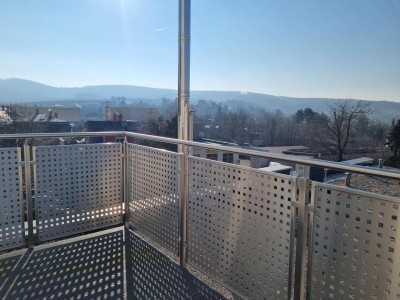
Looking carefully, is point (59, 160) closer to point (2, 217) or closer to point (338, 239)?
point (2, 217)

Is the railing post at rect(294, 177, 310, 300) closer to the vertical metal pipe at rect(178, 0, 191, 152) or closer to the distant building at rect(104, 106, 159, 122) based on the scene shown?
the vertical metal pipe at rect(178, 0, 191, 152)

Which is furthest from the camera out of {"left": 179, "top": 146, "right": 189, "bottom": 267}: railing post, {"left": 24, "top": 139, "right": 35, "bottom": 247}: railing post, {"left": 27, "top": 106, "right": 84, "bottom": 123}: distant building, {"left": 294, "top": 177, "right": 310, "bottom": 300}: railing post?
{"left": 27, "top": 106, "right": 84, "bottom": 123}: distant building

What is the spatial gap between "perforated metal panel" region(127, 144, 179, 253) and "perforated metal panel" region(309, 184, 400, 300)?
118 cm

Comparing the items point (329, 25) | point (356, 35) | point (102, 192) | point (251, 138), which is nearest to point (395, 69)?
point (356, 35)

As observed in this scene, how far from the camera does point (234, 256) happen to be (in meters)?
1.85

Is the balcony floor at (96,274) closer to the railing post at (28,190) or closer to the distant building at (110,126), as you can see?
the railing post at (28,190)

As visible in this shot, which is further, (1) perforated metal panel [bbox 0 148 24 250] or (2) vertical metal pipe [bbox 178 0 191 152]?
(2) vertical metal pipe [bbox 178 0 191 152]

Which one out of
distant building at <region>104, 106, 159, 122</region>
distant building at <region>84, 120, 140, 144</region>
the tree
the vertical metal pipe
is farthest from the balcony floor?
distant building at <region>104, 106, 159, 122</region>

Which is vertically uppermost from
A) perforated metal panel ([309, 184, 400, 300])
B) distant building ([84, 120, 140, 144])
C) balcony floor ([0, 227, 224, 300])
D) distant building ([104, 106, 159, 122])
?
distant building ([104, 106, 159, 122])

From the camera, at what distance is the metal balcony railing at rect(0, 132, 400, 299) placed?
4.09 feet

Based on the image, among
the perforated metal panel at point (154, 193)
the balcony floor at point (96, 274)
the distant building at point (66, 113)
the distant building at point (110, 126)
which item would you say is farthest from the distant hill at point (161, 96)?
the balcony floor at point (96, 274)

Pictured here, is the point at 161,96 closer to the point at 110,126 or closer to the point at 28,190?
the point at 110,126

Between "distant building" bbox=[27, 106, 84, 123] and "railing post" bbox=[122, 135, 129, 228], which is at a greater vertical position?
"distant building" bbox=[27, 106, 84, 123]

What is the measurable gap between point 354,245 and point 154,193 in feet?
5.54
